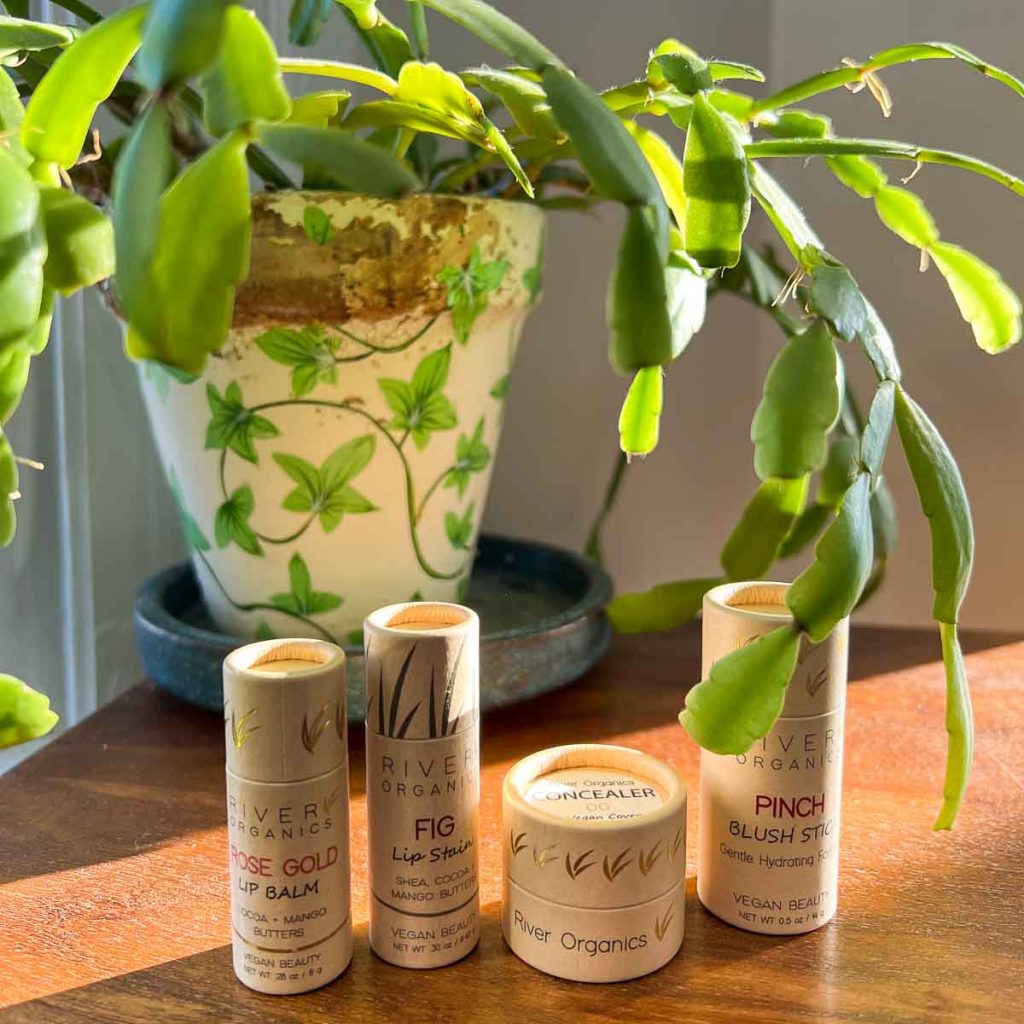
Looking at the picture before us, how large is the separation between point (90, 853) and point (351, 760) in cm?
19

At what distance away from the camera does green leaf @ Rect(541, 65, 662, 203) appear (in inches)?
17.8

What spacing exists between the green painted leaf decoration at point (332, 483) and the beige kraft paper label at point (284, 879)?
29cm

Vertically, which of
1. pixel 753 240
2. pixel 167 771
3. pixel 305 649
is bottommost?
pixel 167 771

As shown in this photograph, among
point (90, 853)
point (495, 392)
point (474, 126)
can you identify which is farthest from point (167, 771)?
point (474, 126)

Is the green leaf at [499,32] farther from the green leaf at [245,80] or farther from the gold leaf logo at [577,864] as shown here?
the gold leaf logo at [577,864]

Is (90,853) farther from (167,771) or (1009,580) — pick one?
(1009,580)

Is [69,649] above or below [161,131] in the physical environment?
below

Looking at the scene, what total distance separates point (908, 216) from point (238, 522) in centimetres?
52

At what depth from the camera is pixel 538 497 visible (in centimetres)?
130

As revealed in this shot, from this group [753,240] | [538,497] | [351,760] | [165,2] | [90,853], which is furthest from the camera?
[538,497]

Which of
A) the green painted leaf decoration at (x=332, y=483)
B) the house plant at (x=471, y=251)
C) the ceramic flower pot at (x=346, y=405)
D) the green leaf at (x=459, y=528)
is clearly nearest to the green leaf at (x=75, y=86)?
the house plant at (x=471, y=251)

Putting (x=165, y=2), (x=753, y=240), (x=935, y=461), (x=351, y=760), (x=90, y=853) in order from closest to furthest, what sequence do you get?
1. (x=165, y=2)
2. (x=935, y=461)
3. (x=90, y=853)
4. (x=351, y=760)
5. (x=753, y=240)

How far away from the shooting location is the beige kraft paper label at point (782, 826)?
0.58 metres

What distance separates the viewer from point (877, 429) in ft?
1.71
